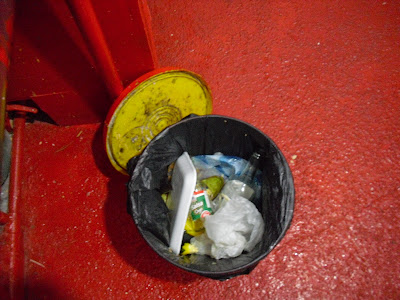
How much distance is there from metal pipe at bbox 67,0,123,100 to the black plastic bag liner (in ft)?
0.83

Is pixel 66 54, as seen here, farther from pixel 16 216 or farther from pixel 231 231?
pixel 231 231

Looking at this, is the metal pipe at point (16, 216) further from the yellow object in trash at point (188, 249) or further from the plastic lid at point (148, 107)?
the yellow object in trash at point (188, 249)

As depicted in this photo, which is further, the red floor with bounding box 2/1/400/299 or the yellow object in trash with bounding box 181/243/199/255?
the red floor with bounding box 2/1/400/299

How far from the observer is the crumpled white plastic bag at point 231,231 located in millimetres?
831

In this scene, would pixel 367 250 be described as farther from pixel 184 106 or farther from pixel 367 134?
pixel 184 106

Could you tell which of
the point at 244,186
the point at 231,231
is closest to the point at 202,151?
the point at 244,186

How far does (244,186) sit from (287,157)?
0.32m

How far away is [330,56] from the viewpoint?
1.46 meters

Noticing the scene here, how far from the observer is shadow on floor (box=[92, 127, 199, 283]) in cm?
106

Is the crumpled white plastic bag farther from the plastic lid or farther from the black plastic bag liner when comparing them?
the plastic lid

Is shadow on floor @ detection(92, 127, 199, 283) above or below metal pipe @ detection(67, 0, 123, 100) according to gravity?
below

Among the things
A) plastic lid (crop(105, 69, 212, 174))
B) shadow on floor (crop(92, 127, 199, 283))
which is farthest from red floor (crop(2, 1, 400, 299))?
plastic lid (crop(105, 69, 212, 174))

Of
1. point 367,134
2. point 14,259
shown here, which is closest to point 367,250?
point 367,134

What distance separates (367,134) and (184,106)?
83 cm
